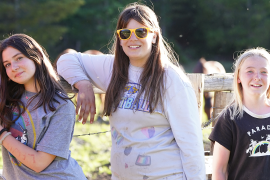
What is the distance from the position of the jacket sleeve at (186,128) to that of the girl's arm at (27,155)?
0.79 metres

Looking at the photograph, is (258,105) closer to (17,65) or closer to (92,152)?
(17,65)

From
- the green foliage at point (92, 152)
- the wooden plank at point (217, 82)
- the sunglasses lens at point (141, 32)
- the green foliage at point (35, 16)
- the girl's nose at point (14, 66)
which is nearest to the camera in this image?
the girl's nose at point (14, 66)

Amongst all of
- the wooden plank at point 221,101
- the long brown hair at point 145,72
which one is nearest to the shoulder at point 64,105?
the long brown hair at point 145,72

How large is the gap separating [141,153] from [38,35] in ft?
75.5

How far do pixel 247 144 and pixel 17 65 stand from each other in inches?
64.2

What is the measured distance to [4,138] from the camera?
2.05 m

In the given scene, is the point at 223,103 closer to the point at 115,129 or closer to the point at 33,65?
the point at 115,129

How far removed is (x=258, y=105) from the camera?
2.52m

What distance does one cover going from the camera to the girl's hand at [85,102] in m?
2.31

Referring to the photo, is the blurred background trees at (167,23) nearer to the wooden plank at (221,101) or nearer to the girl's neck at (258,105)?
the wooden plank at (221,101)

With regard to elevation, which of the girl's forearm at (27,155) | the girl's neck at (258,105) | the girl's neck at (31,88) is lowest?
the girl's forearm at (27,155)

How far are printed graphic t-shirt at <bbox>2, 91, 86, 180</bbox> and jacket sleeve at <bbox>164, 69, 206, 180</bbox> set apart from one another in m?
0.63

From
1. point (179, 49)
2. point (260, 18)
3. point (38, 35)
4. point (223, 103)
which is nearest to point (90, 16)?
point (38, 35)

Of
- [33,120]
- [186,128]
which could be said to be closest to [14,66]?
[33,120]
